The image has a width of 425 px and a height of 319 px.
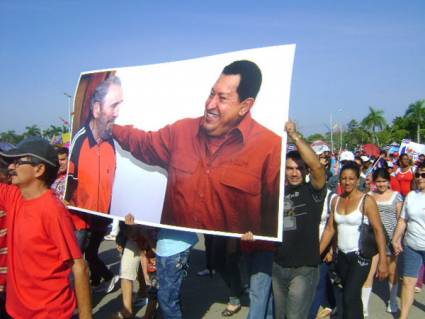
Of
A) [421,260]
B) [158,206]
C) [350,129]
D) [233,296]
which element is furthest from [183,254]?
[350,129]

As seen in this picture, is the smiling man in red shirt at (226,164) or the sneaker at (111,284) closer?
the smiling man in red shirt at (226,164)

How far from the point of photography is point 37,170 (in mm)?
2445

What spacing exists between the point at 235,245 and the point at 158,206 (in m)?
1.10

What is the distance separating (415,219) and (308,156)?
2.23 meters

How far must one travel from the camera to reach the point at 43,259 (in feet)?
7.68

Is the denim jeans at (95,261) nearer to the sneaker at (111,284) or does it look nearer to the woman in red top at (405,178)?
the sneaker at (111,284)

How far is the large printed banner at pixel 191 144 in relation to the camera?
122 inches

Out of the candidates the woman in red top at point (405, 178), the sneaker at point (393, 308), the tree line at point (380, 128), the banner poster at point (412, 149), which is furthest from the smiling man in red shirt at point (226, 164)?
the tree line at point (380, 128)

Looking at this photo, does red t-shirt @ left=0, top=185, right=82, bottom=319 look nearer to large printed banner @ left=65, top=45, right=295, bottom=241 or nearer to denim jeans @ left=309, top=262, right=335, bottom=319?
large printed banner @ left=65, top=45, right=295, bottom=241

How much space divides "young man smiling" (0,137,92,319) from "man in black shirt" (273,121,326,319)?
1.69 m

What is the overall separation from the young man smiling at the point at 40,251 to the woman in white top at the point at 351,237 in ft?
7.91

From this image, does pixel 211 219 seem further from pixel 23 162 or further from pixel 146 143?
pixel 23 162

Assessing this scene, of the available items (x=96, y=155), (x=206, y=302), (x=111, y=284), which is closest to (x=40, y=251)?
(x=96, y=155)

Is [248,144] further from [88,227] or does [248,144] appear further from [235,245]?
[88,227]
